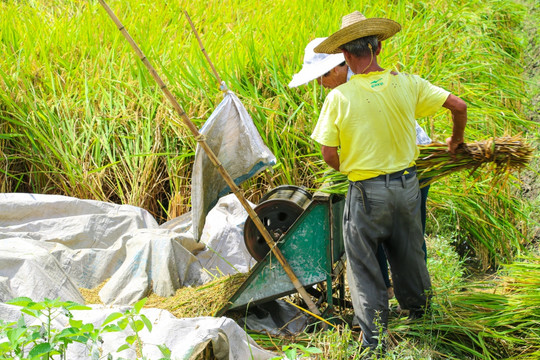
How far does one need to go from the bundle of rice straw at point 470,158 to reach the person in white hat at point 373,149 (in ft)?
0.45

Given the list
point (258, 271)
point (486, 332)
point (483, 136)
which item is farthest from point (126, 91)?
point (486, 332)

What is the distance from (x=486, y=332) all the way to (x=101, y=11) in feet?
15.6

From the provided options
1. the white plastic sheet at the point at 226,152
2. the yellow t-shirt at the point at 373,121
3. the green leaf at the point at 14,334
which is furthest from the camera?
the white plastic sheet at the point at 226,152

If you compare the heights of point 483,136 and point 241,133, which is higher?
point 241,133

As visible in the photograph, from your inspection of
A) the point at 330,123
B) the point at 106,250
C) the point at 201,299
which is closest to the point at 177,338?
the point at 201,299

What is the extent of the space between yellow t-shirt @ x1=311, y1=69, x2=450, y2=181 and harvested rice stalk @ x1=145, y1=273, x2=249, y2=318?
40.3 inches

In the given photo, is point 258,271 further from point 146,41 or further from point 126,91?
point 146,41

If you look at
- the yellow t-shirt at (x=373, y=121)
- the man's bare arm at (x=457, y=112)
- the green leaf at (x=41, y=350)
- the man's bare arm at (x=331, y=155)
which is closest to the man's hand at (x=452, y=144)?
the man's bare arm at (x=457, y=112)

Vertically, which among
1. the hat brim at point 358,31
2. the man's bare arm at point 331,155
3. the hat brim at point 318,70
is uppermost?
the hat brim at point 358,31

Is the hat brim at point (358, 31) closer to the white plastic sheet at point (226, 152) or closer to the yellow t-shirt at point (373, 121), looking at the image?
the yellow t-shirt at point (373, 121)

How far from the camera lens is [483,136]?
13.5 feet

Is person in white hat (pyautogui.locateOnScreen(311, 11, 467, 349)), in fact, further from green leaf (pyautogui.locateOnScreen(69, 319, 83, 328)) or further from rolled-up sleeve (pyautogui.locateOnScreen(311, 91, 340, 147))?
green leaf (pyautogui.locateOnScreen(69, 319, 83, 328))

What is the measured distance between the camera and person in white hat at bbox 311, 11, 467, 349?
2.58 metres

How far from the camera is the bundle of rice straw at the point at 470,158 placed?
9.08 ft
